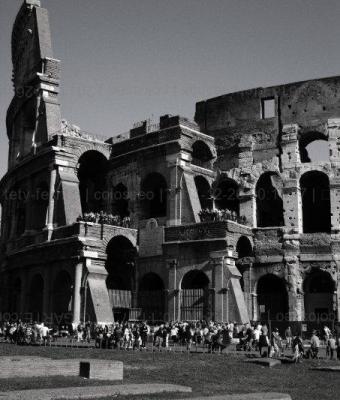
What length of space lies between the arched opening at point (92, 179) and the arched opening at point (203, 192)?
18.9 feet

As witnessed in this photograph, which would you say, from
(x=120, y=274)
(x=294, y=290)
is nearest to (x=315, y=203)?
(x=294, y=290)

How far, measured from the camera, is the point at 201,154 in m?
35.3

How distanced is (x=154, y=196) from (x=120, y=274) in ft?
15.4

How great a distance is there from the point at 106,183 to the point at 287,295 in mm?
12307

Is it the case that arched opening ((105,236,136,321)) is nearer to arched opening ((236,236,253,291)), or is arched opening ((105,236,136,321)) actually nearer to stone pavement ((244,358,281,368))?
arched opening ((236,236,253,291))

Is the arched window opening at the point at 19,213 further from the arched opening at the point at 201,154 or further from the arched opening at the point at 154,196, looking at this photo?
the arched opening at the point at 201,154

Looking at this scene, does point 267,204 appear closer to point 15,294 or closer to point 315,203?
point 315,203

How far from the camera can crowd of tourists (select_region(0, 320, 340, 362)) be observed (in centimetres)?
2177

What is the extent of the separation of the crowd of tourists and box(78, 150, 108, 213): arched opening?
999 centimetres

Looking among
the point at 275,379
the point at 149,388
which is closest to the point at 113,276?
the point at 275,379

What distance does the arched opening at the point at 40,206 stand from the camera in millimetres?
36875

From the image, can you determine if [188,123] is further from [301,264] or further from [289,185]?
[301,264]

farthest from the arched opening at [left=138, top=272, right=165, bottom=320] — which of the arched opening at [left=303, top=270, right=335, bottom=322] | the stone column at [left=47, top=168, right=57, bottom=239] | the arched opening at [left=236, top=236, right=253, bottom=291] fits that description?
the arched opening at [left=303, top=270, right=335, bottom=322]

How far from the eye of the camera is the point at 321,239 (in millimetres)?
31094
